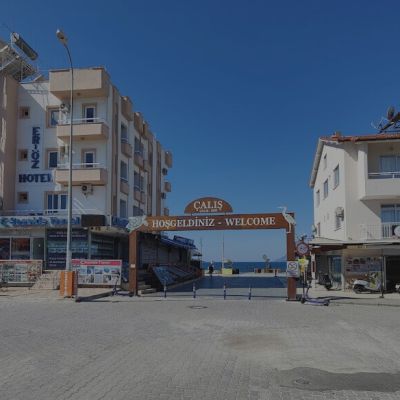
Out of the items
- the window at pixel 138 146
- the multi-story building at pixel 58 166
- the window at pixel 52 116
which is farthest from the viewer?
the window at pixel 138 146

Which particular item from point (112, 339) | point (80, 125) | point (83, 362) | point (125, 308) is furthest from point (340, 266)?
point (83, 362)

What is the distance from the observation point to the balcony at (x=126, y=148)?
1497 inches

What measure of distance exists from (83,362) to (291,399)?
4.29m

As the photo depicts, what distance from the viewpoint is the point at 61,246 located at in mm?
32938

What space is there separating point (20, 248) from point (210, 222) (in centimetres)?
1524

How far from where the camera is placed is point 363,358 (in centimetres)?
982

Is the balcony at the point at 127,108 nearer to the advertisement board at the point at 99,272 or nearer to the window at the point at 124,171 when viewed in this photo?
the window at the point at 124,171

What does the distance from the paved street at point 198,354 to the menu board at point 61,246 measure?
46.9ft

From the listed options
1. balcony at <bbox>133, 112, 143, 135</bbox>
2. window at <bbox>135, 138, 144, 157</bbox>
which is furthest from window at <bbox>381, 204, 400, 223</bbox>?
balcony at <bbox>133, 112, 143, 135</bbox>

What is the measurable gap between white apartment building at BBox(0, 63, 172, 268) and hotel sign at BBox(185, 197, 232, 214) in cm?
856

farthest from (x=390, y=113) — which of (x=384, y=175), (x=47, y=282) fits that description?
(x=47, y=282)

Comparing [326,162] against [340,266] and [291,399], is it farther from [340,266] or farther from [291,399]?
[291,399]

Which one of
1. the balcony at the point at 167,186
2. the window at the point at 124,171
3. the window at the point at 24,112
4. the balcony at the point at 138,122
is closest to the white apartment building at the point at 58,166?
the window at the point at 24,112

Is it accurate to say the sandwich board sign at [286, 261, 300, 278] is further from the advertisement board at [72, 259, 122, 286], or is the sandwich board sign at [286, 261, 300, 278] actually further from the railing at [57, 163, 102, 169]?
the railing at [57, 163, 102, 169]
